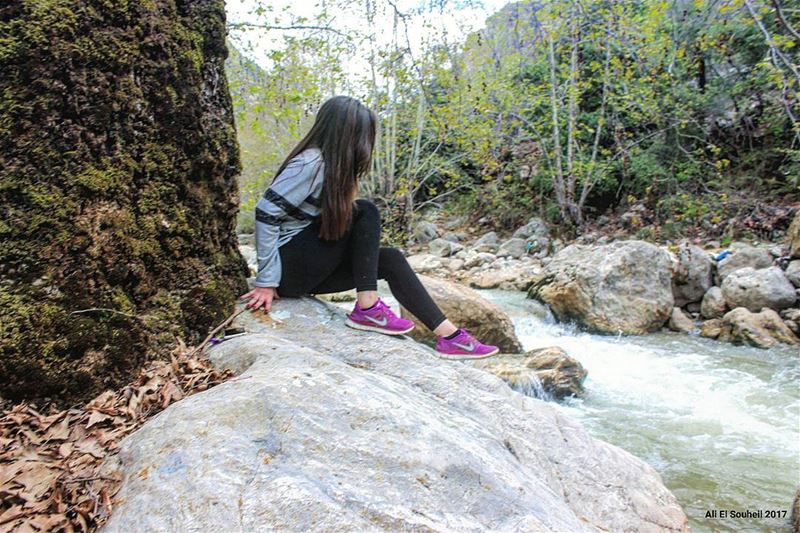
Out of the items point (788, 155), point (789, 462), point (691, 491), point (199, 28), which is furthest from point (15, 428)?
point (788, 155)

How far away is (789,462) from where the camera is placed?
146 inches

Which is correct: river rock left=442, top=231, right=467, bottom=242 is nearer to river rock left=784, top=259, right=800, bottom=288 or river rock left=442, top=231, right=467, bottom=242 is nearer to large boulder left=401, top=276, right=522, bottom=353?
river rock left=784, top=259, right=800, bottom=288

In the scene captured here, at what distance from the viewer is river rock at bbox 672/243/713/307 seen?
771 centimetres

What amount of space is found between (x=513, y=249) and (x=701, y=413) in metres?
8.18

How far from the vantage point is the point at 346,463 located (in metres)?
1.44

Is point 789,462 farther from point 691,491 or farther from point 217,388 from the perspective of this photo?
point 217,388

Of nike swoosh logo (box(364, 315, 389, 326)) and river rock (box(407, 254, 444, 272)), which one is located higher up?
nike swoosh logo (box(364, 315, 389, 326))

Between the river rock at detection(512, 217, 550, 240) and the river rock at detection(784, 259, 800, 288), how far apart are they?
20.2 ft

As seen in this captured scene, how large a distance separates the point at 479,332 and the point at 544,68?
9.49 m

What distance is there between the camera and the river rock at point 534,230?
1323 cm

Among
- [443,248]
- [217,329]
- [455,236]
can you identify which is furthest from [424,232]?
[217,329]

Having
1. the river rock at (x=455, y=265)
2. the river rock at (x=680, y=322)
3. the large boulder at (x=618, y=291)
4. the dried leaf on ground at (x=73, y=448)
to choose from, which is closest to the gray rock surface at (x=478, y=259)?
the river rock at (x=455, y=265)

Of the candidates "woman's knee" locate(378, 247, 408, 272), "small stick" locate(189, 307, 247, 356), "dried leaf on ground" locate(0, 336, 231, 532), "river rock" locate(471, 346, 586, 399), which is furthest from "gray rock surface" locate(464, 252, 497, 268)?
"dried leaf on ground" locate(0, 336, 231, 532)

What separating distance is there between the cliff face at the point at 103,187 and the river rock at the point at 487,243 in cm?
1101
